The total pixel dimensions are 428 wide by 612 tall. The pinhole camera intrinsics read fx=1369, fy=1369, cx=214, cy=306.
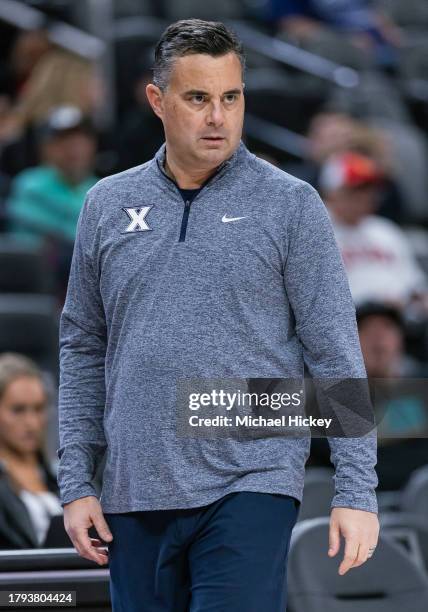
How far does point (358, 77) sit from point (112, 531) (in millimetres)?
8064

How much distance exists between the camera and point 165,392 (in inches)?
89.7

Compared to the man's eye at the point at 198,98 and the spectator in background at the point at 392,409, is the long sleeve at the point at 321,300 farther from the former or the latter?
the spectator in background at the point at 392,409

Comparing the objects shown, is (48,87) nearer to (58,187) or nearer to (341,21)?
(58,187)

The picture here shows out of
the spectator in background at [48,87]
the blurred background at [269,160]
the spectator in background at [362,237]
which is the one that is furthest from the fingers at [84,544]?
the spectator in background at [48,87]

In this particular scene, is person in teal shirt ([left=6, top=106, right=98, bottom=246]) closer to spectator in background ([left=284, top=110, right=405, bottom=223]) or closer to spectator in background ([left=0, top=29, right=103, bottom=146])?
spectator in background ([left=0, top=29, right=103, bottom=146])

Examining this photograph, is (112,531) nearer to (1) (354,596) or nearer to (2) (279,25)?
(1) (354,596)

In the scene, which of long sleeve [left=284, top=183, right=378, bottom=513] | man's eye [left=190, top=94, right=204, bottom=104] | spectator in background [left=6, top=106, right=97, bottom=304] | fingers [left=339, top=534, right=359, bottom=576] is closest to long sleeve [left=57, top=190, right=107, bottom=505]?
man's eye [left=190, top=94, right=204, bottom=104]

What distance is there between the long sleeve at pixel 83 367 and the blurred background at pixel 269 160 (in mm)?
426

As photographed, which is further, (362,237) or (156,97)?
(362,237)

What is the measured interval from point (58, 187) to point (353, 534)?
4.80 m

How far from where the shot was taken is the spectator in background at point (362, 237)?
20.6ft

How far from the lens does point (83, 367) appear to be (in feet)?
8.09

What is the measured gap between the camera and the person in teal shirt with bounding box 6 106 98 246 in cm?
677

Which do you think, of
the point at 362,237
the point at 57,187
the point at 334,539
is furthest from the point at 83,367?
the point at 57,187
